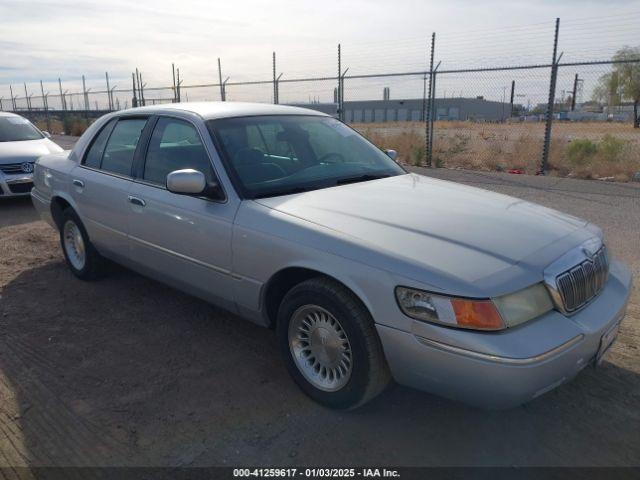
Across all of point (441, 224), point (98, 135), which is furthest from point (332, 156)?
point (98, 135)

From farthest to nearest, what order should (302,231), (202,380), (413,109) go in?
(413,109) → (202,380) → (302,231)

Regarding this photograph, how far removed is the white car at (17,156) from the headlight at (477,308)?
25.9 feet

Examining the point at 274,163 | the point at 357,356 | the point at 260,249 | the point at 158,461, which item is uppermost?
the point at 274,163

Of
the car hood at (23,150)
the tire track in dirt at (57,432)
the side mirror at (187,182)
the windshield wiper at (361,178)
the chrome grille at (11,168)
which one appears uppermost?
the side mirror at (187,182)

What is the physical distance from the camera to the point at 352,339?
2.74 meters

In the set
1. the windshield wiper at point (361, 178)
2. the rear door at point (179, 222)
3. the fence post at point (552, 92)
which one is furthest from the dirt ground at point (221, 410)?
the fence post at point (552, 92)

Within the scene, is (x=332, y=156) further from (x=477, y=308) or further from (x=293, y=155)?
(x=477, y=308)

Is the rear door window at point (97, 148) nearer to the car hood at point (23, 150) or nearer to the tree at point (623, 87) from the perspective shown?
the car hood at point (23, 150)

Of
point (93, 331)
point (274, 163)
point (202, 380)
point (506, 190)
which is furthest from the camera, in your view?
point (506, 190)

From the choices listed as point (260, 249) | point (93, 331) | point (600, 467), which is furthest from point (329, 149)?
point (600, 467)

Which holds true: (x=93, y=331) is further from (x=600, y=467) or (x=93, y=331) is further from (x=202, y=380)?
(x=600, y=467)

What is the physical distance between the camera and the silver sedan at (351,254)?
8.05 feet

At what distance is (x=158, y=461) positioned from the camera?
2635 millimetres

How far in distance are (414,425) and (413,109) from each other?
55129 mm
